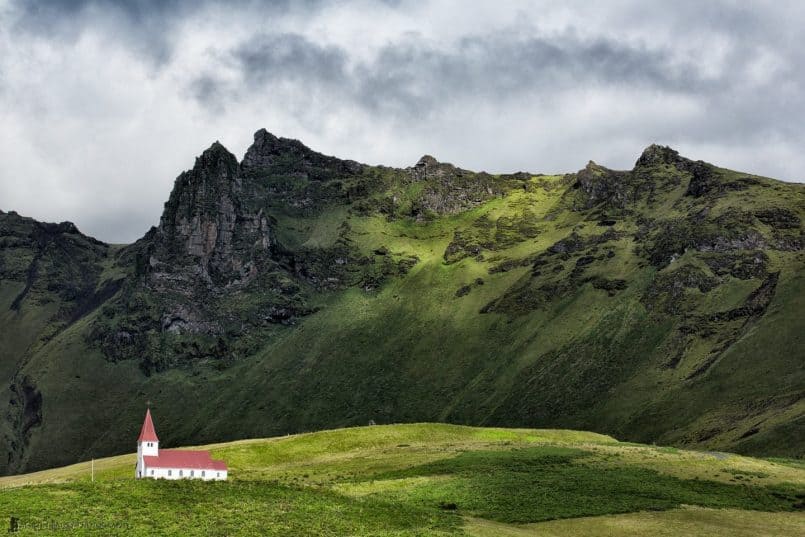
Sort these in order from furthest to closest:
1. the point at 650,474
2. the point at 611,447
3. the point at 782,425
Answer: the point at 782,425 → the point at 611,447 → the point at 650,474

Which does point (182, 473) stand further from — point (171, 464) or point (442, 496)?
point (442, 496)

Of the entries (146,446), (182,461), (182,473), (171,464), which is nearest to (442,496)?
(182,473)

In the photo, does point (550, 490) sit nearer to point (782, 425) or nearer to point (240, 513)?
point (240, 513)

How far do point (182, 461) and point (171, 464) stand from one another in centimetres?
119

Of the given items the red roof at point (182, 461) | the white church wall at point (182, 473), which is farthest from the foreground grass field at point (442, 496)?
the red roof at point (182, 461)

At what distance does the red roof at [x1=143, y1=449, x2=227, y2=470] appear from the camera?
248ft

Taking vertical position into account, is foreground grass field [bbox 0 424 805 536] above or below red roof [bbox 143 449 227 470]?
below

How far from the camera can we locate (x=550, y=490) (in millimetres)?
74312

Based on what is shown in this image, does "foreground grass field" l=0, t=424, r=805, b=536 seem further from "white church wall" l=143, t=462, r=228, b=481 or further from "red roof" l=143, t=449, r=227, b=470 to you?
"red roof" l=143, t=449, r=227, b=470

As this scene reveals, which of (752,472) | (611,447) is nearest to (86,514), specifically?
(752,472)

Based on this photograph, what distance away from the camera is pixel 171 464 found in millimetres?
76188

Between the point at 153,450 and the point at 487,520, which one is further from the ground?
the point at 153,450

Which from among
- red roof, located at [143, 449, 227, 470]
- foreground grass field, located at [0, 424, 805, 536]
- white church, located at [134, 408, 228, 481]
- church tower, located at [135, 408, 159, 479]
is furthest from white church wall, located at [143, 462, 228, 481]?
foreground grass field, located at [0, 424, 805, 536]

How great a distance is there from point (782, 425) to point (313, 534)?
453 feet
